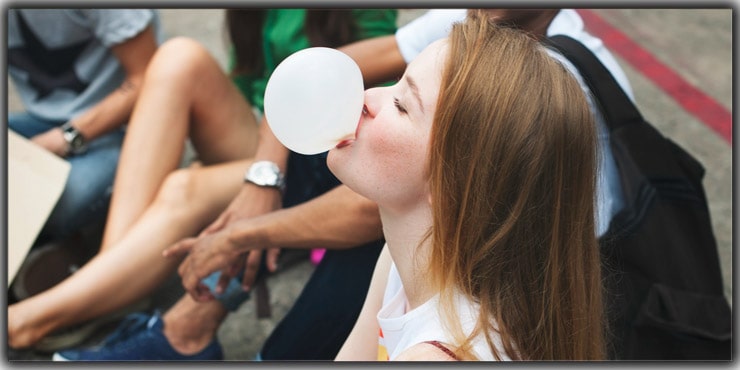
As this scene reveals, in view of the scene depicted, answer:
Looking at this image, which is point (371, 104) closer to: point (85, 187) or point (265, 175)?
point (265, 175)

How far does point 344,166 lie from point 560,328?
1.17ft

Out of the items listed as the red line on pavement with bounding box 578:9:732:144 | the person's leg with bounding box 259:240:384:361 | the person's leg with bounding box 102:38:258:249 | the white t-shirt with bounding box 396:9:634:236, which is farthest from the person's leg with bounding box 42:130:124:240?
the red line on pavement with bounding box 578:9:732:144

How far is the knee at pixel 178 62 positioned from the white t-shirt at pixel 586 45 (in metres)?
0.47

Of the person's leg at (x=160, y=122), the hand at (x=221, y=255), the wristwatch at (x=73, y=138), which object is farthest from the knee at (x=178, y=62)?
the hand at (x=221, y=255)

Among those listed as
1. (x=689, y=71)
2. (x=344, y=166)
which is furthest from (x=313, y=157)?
(x=689, y=71)

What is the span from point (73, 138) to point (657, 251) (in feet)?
4.59

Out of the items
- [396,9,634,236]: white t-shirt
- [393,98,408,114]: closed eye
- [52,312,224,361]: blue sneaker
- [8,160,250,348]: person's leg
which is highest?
[393,98,408,114]: closed eye

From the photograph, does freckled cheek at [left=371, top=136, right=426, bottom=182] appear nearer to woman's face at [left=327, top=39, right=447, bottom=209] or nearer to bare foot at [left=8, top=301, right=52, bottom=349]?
woman's face at [left=327, top=39, right=447, bottom=209]

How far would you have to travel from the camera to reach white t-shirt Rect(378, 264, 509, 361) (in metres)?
0.94

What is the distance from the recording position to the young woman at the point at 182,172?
5.40 ft

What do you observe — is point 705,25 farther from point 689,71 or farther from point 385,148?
point 385,148

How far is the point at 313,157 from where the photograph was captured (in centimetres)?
160

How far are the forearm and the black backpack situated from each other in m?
0.41

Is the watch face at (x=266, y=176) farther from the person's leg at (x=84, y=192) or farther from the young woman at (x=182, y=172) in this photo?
the person's leg at (x=84, y=192)
